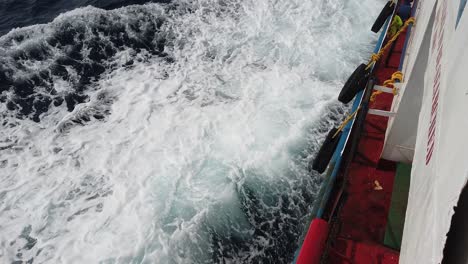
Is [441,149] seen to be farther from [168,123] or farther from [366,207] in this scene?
[168,123]

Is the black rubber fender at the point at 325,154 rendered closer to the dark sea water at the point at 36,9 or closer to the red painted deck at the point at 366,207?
the red painted deck at the point at 366,207

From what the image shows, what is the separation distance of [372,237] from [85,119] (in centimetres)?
670

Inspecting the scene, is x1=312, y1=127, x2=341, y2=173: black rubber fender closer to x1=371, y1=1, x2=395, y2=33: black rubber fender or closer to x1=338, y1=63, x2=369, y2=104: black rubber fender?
x1=338, y1=63, x2=369, y2=104: black rubber fender

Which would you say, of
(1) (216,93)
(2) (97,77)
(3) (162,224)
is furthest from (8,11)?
(3) (162,224)

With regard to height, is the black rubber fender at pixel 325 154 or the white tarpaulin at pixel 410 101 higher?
the white tarpaulin at pixel 410 101

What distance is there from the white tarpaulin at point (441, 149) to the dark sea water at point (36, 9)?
435 inches

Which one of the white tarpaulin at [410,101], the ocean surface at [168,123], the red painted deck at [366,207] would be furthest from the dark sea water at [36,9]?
the white tarpaulin at [410,101]

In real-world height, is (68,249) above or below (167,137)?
below

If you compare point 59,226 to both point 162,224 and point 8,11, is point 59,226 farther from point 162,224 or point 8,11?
point 8,11

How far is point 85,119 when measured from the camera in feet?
25.8

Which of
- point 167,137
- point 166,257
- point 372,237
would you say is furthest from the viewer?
point 167,137

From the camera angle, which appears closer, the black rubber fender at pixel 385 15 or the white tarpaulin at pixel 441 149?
the white tarpaulin at pixel 441 149

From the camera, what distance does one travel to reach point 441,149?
2.15 metres

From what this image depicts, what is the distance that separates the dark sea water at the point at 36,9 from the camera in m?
11.3
